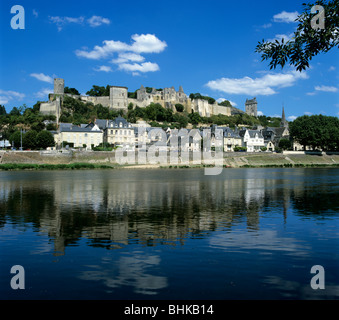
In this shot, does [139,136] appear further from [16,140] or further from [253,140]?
[253,140]

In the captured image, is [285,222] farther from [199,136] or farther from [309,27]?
[199,136]

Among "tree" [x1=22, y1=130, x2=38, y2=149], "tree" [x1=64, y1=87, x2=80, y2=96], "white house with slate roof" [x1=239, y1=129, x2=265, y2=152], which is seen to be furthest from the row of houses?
"tree" [x1=64, y1=87, x2=80, y2=96]

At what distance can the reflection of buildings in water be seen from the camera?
7.80 meters

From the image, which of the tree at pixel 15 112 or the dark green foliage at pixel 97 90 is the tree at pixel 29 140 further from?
the dark green foliage at pixel 97 90

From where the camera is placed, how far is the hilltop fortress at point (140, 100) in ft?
406

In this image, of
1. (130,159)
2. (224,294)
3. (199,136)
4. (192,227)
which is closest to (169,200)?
(192,227)

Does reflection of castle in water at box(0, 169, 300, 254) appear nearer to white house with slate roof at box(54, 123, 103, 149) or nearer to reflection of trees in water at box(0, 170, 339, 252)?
reflection of trees in water at box(0, 170, 339, 252)

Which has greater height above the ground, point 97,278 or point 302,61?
point 302,61

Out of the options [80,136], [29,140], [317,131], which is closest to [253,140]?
[317,131]

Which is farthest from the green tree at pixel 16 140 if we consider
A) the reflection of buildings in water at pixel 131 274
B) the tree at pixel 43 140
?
the reflection of buildings in water at pixel 131 274

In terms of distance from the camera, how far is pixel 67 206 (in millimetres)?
19312

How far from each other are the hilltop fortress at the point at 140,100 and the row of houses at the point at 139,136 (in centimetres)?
3070
